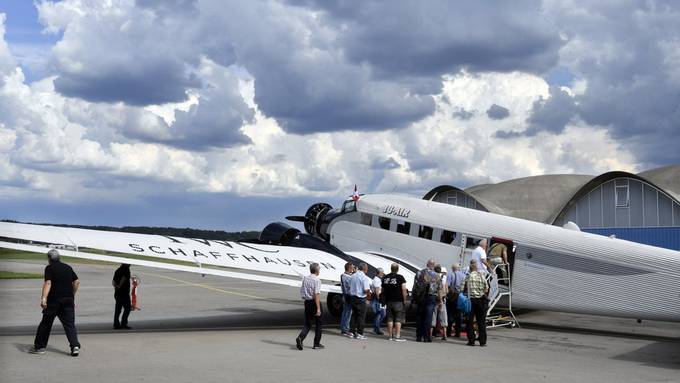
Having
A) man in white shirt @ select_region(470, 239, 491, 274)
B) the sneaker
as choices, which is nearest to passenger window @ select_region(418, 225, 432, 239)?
man in white shirt @ select_region(470, 239, 491, 274)

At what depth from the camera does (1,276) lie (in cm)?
3706

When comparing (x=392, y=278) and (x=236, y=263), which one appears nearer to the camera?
(x=392, y=278)

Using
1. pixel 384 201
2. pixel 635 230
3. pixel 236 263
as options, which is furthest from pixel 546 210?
pixel 236 263

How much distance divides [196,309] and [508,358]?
1212 centimetres

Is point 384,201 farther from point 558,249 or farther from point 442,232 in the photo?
point 558,249

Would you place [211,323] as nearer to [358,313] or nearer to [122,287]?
[122,287]

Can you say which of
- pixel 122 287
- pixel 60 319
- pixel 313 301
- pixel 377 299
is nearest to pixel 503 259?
pixel 377 299

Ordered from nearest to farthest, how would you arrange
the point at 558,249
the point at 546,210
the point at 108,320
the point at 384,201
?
the point at 558,249 → the point at 108,320 → the point at 384,201 → the point at 546,210

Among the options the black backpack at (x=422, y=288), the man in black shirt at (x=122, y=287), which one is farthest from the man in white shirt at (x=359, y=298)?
the man in black shirt at (x=122, y=287)

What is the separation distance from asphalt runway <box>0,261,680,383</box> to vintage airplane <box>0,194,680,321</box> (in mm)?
1063

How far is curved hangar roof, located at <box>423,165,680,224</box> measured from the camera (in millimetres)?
38000

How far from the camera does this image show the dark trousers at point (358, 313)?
15633mm

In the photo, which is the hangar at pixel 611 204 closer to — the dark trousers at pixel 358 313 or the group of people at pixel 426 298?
the group of people at pixel 426 298

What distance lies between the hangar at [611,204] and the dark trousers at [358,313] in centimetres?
2174
